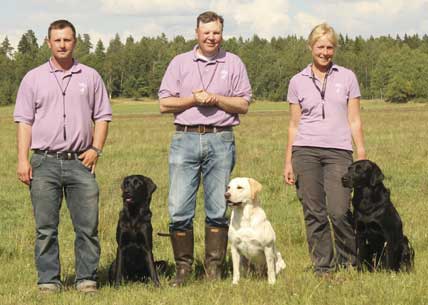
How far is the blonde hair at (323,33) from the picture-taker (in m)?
6.55

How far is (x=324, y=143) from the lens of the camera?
6.62 meters

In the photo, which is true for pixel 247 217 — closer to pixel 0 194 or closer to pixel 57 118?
Answer: pixel 57 118

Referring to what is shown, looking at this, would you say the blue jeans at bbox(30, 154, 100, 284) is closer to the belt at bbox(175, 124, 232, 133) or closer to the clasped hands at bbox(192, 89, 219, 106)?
the belt at bbox(175, 124, 232, 133)

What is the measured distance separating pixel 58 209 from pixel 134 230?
2.54 ft

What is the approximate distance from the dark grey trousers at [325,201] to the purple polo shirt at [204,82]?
0.90 metres

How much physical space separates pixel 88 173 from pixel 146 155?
504 inches

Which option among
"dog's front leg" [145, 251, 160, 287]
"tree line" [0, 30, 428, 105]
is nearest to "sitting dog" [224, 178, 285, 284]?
"dog's front leg" [145, 251, 160, 287]

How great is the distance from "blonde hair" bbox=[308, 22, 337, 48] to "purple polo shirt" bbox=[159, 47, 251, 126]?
774 millimetres

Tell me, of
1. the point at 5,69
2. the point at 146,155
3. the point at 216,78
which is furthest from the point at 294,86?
the point at 5,69

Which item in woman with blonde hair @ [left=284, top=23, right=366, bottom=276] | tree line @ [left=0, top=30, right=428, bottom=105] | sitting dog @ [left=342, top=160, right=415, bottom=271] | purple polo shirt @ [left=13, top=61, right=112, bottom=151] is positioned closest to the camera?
purple polo shirt @ [left=13, top=61, right=112, bottom=151]

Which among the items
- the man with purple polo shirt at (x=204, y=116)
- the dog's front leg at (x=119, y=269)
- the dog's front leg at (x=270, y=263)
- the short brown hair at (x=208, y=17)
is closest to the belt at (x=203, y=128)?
the man with purple polo shirt at (x=204, y=116)

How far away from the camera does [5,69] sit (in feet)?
397

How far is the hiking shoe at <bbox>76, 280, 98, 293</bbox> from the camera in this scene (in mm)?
6270

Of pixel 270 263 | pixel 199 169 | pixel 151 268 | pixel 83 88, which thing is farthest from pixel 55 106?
Answer: pixel 270 263
